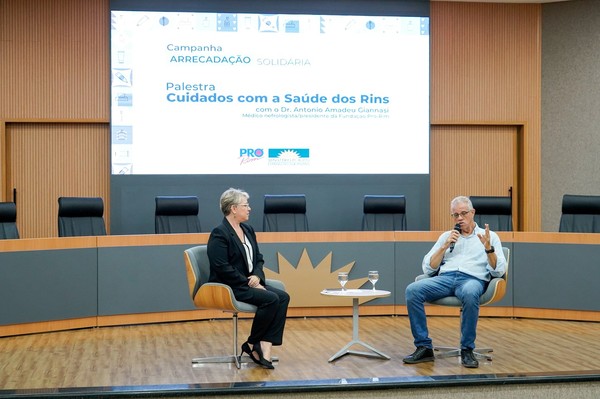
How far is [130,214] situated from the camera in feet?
33.0

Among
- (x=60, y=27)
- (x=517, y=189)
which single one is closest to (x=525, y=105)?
(x=517, y=189)

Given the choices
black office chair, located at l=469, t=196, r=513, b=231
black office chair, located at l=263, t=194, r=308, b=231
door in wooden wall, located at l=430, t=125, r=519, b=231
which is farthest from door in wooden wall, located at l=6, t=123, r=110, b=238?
black office chair, located at l=469, t=196, r=513, b=231

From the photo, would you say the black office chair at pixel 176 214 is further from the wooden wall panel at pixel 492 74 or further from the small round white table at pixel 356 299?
the small round white table at pixel 356 299

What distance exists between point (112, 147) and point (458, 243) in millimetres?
5010

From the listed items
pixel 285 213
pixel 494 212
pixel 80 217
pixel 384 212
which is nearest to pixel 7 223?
pixel 80 217

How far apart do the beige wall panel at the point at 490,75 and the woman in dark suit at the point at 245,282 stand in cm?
521

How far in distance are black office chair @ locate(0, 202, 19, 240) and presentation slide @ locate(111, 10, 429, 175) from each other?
1.82 meters

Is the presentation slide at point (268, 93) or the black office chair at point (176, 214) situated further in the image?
the presentation slide at point (268, 93)

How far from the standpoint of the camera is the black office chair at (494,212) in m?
9.05

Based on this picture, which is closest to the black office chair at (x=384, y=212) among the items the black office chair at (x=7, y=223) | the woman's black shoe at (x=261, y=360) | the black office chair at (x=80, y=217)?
the black office chair at (x=80, y=217)

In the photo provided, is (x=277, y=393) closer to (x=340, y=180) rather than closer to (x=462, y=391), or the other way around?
(x=462, y=391)

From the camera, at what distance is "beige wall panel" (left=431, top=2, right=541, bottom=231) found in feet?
35.5

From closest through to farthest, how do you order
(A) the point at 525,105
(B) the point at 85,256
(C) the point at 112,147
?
(B) the point at 85,256 → (C) the point at 112,147 → (A) the point at 525,105

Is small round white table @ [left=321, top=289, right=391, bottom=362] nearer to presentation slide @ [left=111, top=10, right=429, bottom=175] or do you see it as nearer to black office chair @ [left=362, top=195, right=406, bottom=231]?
black office chair @ [left=362, top=195, right=406, bottom=231]
